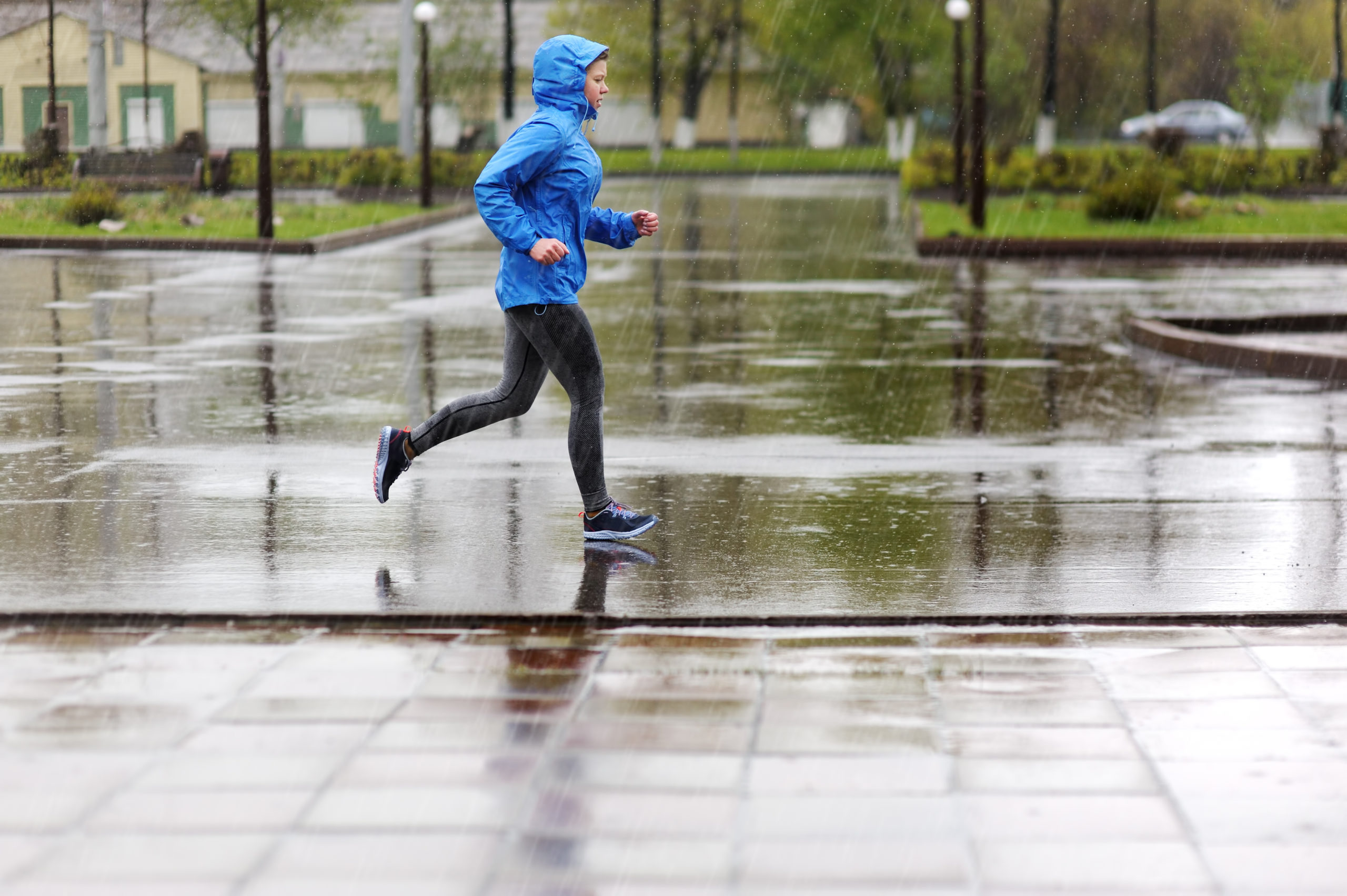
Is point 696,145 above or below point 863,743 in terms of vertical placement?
above

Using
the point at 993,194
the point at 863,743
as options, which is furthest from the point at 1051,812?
the point at 993,194

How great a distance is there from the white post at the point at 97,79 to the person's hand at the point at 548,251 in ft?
126

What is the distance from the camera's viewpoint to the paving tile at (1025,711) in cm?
479

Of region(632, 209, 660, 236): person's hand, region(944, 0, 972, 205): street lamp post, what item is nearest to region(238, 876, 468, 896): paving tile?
region(632, 209, 660, 236): person's hand

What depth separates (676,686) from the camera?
514cm

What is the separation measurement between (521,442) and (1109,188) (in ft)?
66.7

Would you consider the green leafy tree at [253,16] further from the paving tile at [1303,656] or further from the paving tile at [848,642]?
the paving tile at [1303,656]

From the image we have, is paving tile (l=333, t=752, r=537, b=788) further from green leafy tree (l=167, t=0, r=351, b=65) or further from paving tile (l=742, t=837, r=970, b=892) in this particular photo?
green leafy tree (l=167, t=0, r=351, b=65)

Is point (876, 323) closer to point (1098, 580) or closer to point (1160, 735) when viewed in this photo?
point (1098, 580)

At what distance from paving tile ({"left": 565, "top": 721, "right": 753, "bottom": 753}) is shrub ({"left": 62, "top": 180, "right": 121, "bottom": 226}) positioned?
2639 cm

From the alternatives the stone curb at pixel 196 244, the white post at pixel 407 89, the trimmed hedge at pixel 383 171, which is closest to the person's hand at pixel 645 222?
the stone curb at pixel 196 244

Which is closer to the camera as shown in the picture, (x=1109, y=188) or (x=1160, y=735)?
(x=1160, y=735)

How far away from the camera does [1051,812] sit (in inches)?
162

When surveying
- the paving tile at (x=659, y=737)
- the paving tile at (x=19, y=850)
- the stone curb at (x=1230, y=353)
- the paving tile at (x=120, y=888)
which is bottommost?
the paving tile at (x=120, y=888)
